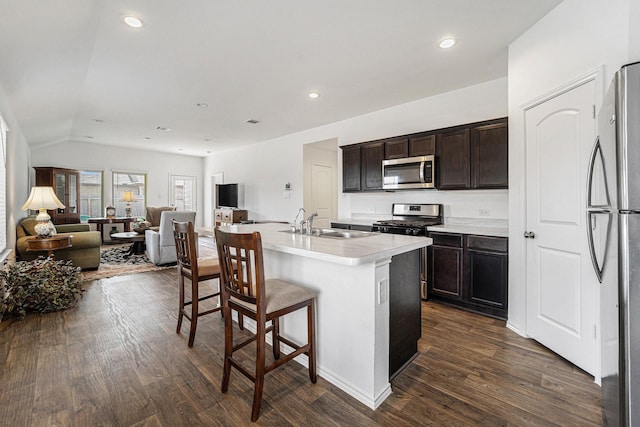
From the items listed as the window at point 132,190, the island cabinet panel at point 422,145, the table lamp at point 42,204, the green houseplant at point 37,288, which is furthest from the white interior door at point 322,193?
the window at point 132,190

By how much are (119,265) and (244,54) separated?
14.4 feet

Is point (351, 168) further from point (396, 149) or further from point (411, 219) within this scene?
point (411, 219)

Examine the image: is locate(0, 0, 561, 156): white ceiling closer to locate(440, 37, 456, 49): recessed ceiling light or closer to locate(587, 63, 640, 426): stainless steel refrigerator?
locate(440, 37, 456, 49): recessed ceiling light

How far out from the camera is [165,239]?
5070 millimetres

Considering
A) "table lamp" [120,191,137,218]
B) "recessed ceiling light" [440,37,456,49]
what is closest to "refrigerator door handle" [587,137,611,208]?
"recessed ceiling light" [440,37,456,49]

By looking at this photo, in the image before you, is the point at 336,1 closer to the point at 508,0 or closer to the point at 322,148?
the point at 508,0

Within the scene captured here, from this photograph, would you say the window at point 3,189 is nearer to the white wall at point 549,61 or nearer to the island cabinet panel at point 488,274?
the island cabinet panel at point 488,274

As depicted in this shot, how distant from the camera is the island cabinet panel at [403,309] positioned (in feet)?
6.31

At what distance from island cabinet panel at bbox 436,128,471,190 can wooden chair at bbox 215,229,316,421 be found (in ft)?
8.36

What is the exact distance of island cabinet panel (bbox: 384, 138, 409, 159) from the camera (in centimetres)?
405

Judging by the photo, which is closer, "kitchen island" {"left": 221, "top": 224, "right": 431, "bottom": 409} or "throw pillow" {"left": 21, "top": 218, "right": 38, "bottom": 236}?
"kitchen island" {"left": 221, "top": 224, "right": 431, "bottom": 409}

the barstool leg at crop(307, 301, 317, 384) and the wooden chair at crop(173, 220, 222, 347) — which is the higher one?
the wooden chair at crop(173, 220, 222, 347)

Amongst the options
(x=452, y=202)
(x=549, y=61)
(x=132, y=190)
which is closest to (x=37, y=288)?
(x=452, y=202)

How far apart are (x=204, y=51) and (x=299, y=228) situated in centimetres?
198
